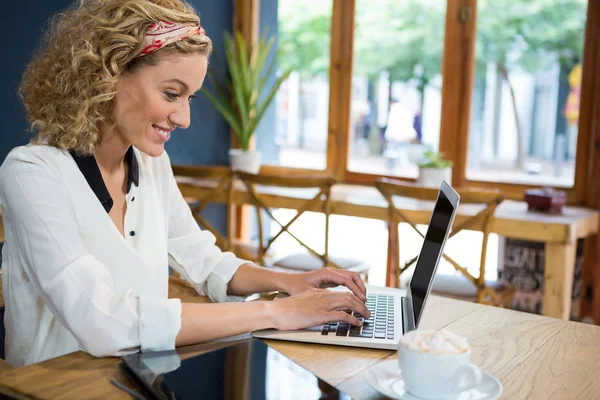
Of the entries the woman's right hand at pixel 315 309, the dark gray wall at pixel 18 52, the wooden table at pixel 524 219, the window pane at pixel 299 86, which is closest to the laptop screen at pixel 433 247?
the woman's right hand at pixel 315 309

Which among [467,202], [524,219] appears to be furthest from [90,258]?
[524,219]

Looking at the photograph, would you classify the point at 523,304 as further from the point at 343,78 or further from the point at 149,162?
the point at 149,162

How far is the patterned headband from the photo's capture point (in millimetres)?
1353

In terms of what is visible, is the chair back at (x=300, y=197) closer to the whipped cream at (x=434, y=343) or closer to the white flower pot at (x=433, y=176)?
the white flower pot at (x=433, y=176)

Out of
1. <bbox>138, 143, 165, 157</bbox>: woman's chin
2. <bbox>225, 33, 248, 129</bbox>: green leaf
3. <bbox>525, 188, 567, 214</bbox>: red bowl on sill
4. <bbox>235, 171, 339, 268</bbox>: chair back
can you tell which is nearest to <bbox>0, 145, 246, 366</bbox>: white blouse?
<bbox>138, 143, 165, 157</bbox>: woman's chin

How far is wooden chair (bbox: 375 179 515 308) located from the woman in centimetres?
128

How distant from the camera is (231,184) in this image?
3.40 m

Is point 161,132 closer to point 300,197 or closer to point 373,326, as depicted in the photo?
point 373,326

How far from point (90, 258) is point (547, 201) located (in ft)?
7.88

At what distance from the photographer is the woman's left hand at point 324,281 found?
1470 mm

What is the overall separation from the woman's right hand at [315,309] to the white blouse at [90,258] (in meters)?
0.19

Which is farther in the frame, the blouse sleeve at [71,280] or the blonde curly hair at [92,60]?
the blonde curly hair at [92,60]

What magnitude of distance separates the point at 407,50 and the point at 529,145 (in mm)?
850

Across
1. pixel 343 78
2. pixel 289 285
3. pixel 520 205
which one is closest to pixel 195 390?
pixel 289 285
